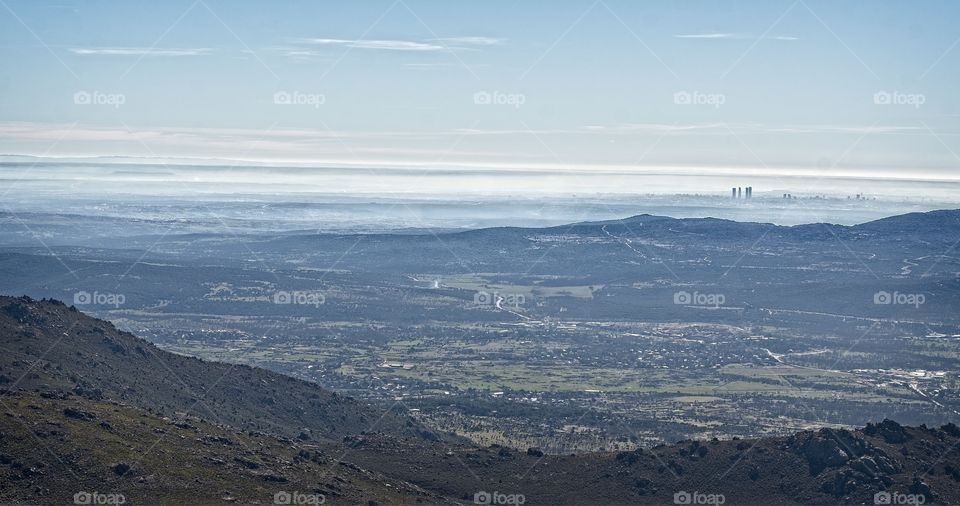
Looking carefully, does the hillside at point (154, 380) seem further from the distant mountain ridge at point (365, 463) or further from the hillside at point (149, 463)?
the hillside at point (149, 463)

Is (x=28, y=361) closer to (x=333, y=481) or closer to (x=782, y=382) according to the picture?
(x=333, y=481)

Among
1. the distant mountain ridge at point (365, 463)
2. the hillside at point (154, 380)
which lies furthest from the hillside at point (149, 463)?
the hillside at point (154, 380)

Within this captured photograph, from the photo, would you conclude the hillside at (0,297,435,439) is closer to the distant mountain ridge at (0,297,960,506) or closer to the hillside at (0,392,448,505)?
the distant mountain ridge at (0,297,960,506)

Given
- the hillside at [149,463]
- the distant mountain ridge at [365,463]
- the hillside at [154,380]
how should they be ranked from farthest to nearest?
the hillside at [154,380]
the distant mountain ridge at [365,463]
the hillside at [149,463]

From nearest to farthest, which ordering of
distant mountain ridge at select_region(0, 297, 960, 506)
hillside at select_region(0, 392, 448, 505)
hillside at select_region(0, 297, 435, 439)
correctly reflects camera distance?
1. hillside at select_region(0, 392, 448, 505)
2. distant mountain ridge at select_region(0, 297, 960, 506)
3. hillside at select_region(0, 297, 435, 439)

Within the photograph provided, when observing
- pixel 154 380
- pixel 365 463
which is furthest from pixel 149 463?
pixel 154 380

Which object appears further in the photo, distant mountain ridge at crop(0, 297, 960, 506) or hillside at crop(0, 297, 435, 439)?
hillside at crop(0, 297, 435, 439)

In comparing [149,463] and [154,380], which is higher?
[154,380]

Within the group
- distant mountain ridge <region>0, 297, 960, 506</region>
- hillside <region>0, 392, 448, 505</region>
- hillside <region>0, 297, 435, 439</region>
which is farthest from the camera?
hillside <region>0, 297, 435, 439</region>

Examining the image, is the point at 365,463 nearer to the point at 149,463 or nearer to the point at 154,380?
the point at 149,463

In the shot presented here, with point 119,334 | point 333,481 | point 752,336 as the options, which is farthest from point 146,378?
point 752,336

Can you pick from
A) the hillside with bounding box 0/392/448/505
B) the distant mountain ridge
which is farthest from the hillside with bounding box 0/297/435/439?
the hillside with bounding box 0/392/448/505
